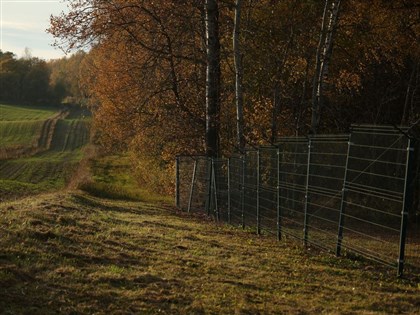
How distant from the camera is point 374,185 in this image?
9.77 meters

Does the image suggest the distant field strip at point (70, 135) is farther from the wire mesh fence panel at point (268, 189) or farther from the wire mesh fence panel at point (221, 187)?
the wire mesh fence panel at point (268, 189)

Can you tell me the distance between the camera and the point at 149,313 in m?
5.68

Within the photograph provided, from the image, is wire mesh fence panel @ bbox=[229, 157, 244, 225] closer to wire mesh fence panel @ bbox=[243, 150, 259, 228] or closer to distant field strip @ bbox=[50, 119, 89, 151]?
wire mesh fence panel @ bbox=[243, 150, 259, 228]

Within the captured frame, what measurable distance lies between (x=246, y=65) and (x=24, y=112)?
63.3 metres

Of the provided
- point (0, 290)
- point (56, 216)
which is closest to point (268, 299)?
point (0, 290)

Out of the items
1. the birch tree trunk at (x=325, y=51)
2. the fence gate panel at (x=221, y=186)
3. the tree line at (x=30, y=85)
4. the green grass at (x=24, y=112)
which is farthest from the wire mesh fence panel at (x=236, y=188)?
the tree line at (x=30, y=85)

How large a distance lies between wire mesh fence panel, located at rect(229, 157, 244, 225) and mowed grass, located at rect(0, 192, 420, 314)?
3.72 meters

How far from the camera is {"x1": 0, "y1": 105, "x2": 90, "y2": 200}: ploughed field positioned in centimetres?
3769

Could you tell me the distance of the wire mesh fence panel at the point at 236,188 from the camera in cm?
1421

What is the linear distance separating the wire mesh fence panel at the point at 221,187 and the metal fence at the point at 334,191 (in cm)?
8

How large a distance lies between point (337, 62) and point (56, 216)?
41.1 ft

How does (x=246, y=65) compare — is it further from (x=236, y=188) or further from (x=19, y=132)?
(x=19, y=132)

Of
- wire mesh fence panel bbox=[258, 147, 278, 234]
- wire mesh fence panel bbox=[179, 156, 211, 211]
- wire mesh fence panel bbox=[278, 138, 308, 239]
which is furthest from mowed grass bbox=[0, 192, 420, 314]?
wire mesh fence panel bbox=[179, 156, 211, 211]

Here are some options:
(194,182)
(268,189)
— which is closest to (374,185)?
(268,189)
